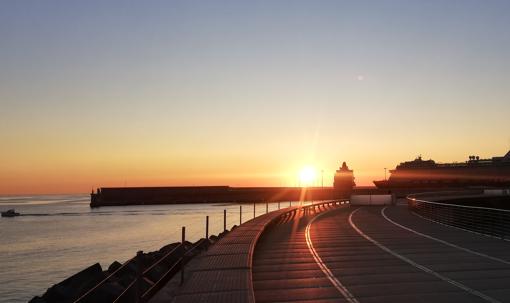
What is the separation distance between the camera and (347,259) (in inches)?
536

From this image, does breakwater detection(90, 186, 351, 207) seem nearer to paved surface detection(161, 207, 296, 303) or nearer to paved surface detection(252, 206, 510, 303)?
paved surface detection(252, 206, 510, 303)

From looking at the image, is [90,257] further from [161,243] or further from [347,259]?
[347,259]

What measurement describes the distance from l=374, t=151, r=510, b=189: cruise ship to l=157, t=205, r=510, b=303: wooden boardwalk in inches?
4656

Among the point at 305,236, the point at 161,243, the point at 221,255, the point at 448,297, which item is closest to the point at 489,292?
the point at 448,297

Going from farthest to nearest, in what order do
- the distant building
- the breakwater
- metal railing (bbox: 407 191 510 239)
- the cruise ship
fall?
the breakwater < the distant building < the cruise ship < metal railing (bbox: 407 191 510 239)

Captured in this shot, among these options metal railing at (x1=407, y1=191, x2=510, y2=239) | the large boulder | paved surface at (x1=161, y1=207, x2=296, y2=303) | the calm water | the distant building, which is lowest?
the calm water

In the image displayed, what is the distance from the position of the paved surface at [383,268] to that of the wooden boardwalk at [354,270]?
2cm

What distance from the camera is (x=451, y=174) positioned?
14125 cm

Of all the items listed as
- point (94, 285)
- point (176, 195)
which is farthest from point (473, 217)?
point (176, 195)

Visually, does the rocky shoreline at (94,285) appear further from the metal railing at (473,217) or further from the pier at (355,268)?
the metal railing at (473,217)

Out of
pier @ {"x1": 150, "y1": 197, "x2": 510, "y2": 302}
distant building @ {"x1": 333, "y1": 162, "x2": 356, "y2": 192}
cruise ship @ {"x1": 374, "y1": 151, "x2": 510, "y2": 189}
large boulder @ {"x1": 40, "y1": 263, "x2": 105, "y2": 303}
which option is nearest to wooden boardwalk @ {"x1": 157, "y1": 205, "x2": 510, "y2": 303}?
pier @ {"x1": 150, "y1": 197, "x2": 510, "y2": 302}

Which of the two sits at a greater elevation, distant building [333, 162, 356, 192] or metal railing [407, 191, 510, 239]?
distant building [333, 162, 356, 192]

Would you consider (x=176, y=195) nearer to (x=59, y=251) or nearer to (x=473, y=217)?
(x=59, y=251)

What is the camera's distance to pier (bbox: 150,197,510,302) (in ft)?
29.6
